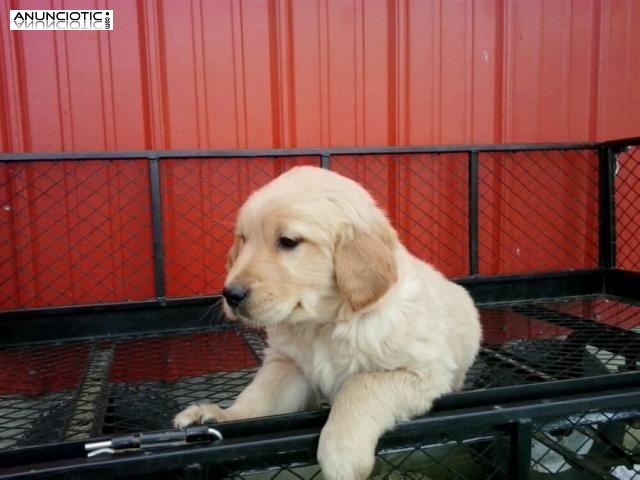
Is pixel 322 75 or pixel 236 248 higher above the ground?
pixel 322 75

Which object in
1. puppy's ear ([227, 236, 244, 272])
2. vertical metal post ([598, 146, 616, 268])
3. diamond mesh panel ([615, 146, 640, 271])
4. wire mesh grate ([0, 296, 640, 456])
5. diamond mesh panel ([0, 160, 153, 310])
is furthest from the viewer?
diamond mesh panel ([615, 146, 640, 271])

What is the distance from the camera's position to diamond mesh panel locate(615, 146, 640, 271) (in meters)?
3.74

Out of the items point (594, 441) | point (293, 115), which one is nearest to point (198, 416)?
point (594, 441)

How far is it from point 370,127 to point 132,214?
163 cm

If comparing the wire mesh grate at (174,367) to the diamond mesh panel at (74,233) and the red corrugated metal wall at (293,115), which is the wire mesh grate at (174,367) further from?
the red corrugated metal wall at (293,115)

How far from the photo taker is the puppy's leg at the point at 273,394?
171cm

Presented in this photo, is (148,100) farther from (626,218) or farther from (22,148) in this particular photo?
(626,218)

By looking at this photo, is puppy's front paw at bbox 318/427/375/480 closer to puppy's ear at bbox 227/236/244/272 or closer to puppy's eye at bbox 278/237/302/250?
puppy's eye at bbox 278/237/302/250

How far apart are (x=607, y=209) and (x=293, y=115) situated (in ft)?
7.35

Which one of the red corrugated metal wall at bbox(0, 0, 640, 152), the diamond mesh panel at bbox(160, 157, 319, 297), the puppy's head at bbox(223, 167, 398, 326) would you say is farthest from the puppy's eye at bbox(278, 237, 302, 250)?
the red corrugated metal wall at bbox(0, 0, 640, 152)

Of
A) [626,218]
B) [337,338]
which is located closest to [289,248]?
[337,338]

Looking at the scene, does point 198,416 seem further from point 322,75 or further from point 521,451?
point 322,75

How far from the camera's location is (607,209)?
3482mm

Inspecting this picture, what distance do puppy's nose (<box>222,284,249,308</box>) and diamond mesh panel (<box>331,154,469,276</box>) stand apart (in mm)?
2014
